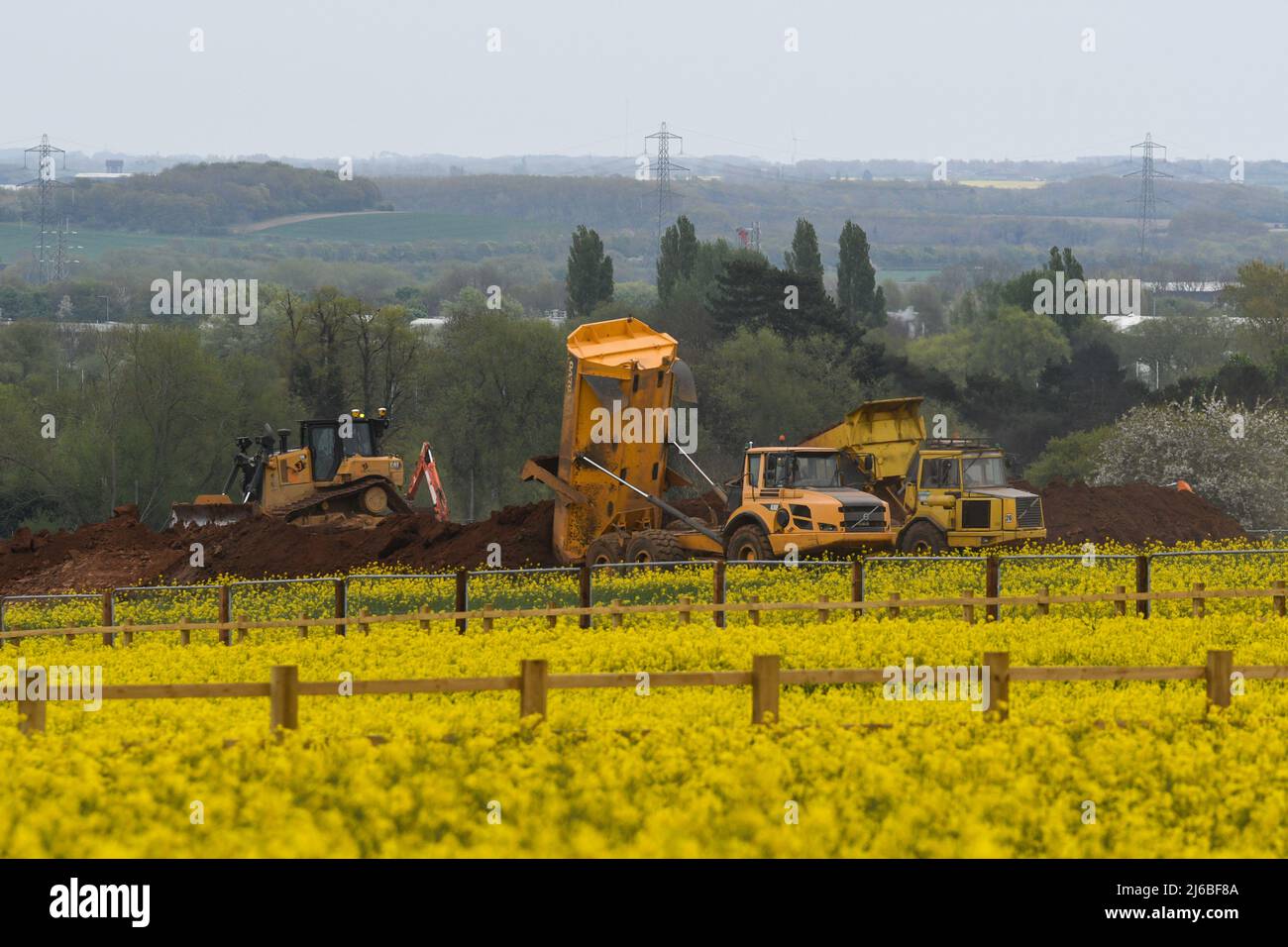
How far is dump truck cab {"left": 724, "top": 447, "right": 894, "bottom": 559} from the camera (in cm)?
3266

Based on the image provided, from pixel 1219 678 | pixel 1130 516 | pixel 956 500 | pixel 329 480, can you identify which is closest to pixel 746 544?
pixel 956 500

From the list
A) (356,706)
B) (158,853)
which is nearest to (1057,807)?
(158,853)

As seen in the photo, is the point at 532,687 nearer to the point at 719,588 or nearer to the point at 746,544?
the point at 719,588

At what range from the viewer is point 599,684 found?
42.8 ft

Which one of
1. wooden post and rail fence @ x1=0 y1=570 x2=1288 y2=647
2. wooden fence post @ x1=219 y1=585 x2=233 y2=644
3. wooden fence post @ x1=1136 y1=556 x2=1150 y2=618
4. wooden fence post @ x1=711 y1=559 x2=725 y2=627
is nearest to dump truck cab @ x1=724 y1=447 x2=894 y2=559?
wooden post and rail fence @ x1=0 y1=570 x2=1288 y2=647

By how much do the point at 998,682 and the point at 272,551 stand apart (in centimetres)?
2896

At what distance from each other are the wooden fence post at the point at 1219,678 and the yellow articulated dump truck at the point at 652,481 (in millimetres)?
18537

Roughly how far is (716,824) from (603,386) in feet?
78.0

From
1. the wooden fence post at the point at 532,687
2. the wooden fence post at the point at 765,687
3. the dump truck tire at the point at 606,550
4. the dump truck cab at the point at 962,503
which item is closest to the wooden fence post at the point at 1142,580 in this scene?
the dump truck cab at the point at 962,503

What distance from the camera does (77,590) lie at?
136 feet

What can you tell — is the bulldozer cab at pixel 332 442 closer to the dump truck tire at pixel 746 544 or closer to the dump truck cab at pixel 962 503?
the dump truck tire at pixel 746 544

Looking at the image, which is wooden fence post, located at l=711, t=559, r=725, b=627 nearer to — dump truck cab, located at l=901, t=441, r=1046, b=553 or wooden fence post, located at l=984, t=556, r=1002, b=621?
wooden fence post, located at l=984, t=556, r=1002, b=621
